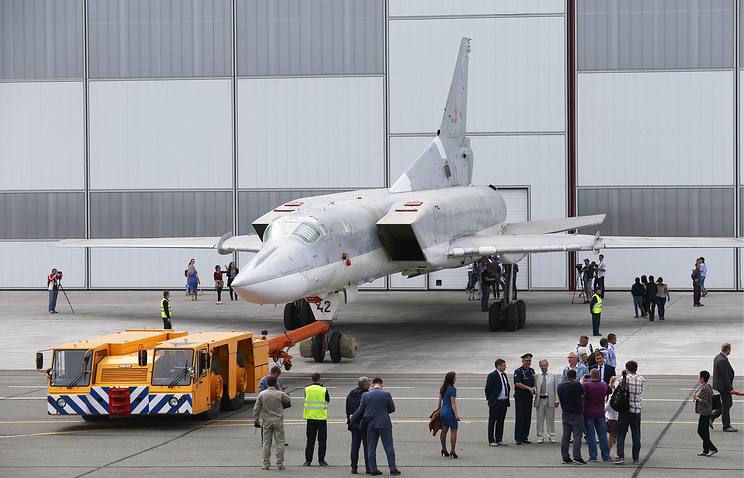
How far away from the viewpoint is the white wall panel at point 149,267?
4072 cm

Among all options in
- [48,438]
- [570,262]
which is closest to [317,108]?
[570,262]

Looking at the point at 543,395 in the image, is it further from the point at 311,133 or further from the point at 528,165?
the point at 311,133

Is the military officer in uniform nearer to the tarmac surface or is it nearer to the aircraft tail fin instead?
the tarmac surface

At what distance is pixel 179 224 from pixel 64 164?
5.89 meters

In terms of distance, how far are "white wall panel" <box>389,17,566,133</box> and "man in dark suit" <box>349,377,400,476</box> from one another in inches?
1120

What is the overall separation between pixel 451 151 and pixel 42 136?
780 inches

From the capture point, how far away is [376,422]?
11.7m

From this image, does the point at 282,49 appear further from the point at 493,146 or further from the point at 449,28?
the point at 493,146

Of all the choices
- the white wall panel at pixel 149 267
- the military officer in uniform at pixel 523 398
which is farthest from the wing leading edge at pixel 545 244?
the white wall panel at pixel 149 267

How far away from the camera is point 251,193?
40.3 m

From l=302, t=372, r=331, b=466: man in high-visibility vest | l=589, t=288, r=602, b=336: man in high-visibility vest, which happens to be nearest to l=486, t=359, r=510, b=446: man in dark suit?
l=302, t=372, r=331, b=466: man in high-visibility vest

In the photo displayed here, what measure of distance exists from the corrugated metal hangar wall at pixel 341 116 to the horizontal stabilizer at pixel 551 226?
19.1 feet

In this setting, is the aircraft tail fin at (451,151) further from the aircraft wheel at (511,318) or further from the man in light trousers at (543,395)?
the man in light trousers at (543,395)

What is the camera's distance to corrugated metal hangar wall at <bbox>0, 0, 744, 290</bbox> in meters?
38.5
